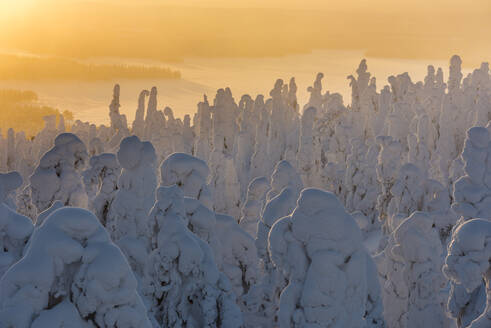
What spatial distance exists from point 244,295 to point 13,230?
6906mm

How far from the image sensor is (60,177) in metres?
14.8

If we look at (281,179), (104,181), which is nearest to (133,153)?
(104,181)

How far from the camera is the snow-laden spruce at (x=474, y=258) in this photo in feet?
26.2

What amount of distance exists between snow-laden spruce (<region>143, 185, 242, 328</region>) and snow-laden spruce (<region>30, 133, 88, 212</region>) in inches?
166

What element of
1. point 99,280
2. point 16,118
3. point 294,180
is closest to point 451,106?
point 294,180

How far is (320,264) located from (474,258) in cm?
228

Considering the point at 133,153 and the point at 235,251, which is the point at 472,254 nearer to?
the point at 235,251

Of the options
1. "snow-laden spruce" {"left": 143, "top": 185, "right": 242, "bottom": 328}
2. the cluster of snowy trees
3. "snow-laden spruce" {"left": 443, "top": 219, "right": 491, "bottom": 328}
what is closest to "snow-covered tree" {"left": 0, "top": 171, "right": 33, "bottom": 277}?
the cluster of snowy trees

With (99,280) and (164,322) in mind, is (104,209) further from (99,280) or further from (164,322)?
(99,280)

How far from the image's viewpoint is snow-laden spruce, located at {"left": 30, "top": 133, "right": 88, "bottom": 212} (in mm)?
14680

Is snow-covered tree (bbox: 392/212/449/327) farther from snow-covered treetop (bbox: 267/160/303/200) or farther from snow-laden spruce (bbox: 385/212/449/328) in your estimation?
snow-covered treetop (bbox: 267/160/303/200)

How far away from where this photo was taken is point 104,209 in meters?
16.5

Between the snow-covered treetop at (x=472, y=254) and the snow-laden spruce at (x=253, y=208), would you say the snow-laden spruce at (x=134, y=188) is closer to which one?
the snow-laden spruce at (x=253, y=208)

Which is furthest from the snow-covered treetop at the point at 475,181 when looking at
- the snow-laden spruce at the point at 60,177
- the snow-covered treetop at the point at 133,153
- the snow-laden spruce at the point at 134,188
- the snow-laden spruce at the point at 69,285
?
the snow-laden spruce at the point at 60,177
